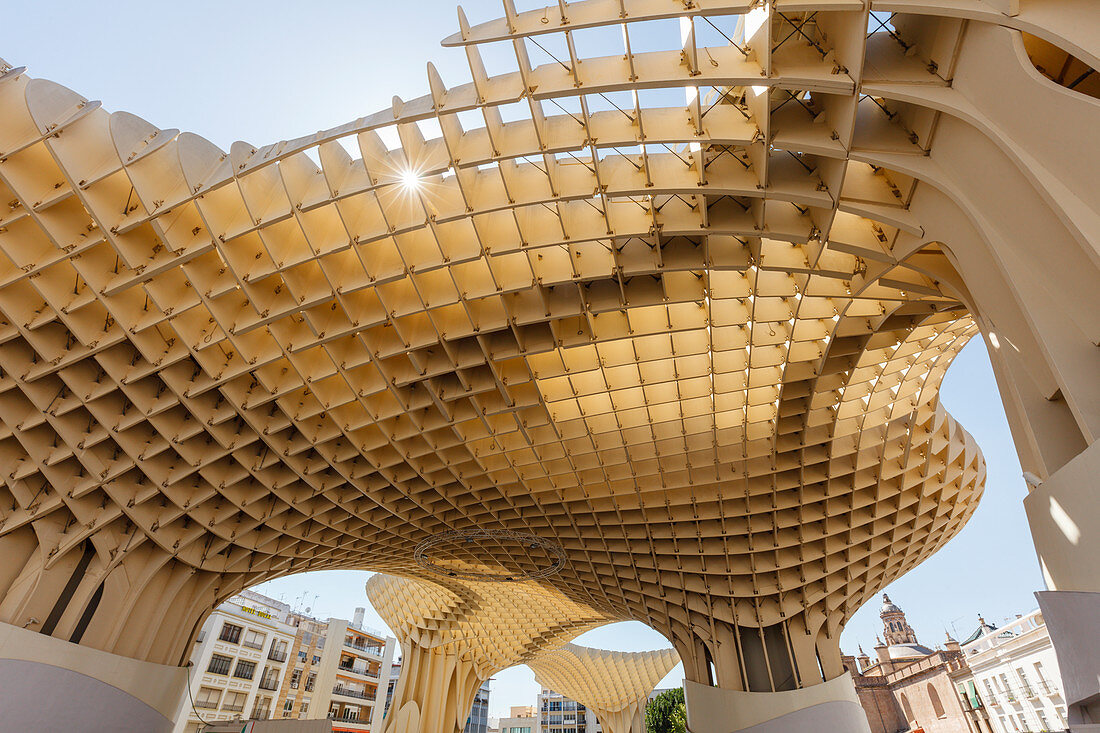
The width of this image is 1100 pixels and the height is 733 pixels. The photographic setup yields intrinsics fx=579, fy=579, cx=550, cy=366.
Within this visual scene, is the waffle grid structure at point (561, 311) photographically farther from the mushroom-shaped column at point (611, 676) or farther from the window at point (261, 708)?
the window at point (261, 708)

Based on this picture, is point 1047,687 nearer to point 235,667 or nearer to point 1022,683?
point 1022,683

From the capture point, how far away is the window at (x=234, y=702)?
248ft

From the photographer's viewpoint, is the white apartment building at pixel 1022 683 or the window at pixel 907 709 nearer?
the white apartment building at pixel 1022 683

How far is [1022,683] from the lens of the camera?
210 feet

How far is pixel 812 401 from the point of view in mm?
25594

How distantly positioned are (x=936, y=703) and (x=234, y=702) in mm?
93719

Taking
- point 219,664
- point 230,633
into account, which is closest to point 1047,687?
point 219,664

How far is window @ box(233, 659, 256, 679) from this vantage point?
255ft

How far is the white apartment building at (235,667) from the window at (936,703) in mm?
90120

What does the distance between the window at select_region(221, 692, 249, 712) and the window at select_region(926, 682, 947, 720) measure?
92.6 metres

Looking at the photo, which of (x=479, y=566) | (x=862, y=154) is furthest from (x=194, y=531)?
(x=862, y=154)

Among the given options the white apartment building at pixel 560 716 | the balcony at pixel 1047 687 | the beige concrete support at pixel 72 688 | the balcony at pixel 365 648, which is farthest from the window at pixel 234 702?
the white apartment building at pixel 560 716

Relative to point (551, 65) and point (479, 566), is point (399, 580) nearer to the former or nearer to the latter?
point (479, 566)

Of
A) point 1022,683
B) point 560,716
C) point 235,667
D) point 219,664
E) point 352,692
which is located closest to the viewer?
point 1022,683
